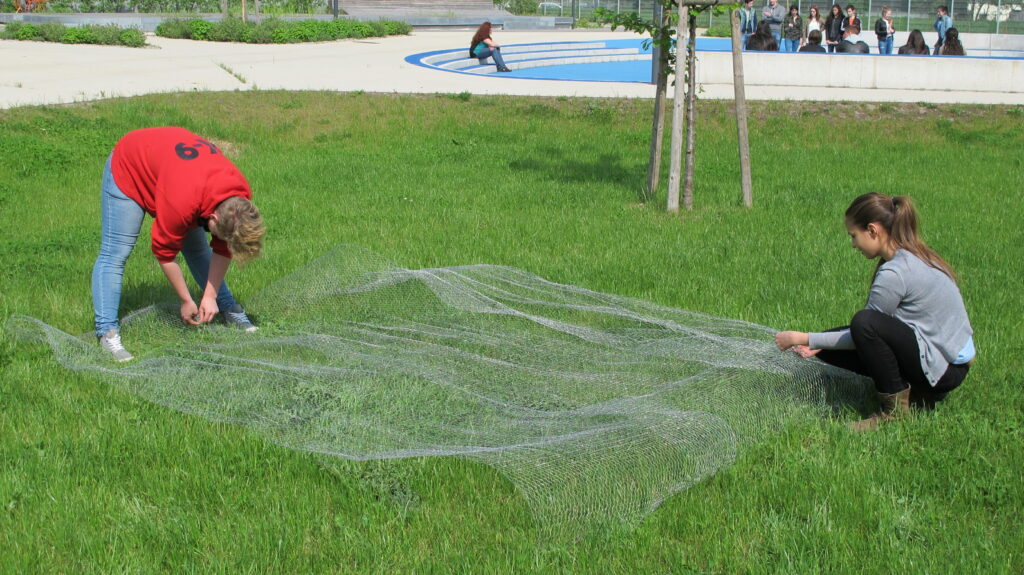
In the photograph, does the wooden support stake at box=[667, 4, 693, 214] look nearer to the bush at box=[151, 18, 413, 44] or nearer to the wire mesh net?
the wire mesh net

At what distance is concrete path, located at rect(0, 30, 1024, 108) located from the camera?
592 inches

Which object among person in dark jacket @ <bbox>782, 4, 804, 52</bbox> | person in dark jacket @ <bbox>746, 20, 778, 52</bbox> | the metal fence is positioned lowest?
person in dark jacket @ <bbox>746, 20, 778, 52</bbox>

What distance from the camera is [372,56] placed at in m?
22.9

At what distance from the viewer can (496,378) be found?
455 cm

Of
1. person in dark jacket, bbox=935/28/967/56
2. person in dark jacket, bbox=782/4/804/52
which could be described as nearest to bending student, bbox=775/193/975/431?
person in dark jacket, bbox=935/28/967/56

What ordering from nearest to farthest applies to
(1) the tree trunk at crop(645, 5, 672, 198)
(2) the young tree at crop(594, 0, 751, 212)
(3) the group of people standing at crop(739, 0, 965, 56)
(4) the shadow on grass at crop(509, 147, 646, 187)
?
(2) the young tree at crop(594, 0, 751, 212) < (1) the tree trunk at crop(645, 5, 672, 198) < (4) the shadow on grass at crop(509, 147, 646, 187) < (3) the group of people standing at crop(739, 0, 965, 56)

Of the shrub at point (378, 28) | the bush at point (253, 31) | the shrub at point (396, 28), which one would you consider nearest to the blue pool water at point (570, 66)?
the bush at point (253, 31)

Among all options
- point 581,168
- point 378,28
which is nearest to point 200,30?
point 378,28

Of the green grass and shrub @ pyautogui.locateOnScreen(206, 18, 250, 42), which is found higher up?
shrub @ pyautogui.locateOnScreen(206, 18, 250, 42)

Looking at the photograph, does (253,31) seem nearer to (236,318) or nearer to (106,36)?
(106,36)

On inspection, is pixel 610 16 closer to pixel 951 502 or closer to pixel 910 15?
pixel 951 502

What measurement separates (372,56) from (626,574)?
21258mm

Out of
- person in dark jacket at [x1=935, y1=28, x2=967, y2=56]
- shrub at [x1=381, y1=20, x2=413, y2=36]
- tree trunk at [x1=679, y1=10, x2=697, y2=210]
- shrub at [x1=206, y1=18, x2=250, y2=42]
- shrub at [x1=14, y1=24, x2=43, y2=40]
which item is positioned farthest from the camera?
shrub at [x1=381, y1=20, x2=413, y2=36]

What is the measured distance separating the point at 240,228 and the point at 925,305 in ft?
10.5
